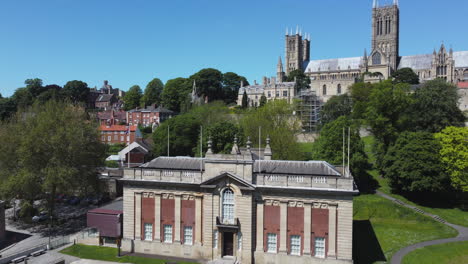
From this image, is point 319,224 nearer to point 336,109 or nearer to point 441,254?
point 441,254

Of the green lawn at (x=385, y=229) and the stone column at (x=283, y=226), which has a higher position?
the stone column at (x=283, y=226)

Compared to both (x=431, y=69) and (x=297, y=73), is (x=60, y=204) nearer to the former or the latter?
(x=297, y=73)

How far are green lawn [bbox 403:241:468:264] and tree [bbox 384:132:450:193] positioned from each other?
9549 mm

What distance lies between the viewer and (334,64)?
130 meters

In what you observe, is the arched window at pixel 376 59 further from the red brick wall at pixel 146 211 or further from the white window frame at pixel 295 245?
the red brick wall at pixel 146 211

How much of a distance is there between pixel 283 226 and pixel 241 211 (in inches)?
130

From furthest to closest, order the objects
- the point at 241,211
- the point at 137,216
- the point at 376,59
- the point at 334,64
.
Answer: the point at 334,64 < the point at 376,59 < the point at 137,216 < the point at 241,211

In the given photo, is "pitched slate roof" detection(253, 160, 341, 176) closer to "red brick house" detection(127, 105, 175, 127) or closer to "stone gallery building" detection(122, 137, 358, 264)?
"stone gallery building" detection(122, 137, 358, 264)

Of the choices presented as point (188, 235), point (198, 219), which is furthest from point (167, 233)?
point (198, 219)

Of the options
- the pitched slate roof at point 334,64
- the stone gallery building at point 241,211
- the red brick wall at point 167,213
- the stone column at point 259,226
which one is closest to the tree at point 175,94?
the pitched slate roof at point 334,64

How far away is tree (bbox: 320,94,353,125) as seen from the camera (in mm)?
79188

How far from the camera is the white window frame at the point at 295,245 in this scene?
84.0 feet

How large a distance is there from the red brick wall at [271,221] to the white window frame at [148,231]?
31.4 ft

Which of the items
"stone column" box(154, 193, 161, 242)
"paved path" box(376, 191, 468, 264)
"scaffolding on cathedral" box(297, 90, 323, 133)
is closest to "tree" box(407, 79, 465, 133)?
"paved path" box(376, 191, 468, 264)
